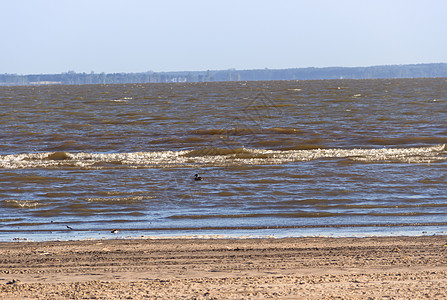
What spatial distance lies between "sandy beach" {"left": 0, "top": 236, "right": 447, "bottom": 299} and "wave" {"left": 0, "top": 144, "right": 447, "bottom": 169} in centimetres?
1113

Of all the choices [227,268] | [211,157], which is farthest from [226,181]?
[227,268]

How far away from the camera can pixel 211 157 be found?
74.9ft

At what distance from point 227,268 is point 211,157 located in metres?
15.4

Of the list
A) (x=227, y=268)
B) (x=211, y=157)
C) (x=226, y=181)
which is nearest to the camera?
(x=227, y=268)

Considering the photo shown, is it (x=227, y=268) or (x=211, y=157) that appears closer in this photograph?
(x=227, y=268)

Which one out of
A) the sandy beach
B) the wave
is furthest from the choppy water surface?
the sandy beach

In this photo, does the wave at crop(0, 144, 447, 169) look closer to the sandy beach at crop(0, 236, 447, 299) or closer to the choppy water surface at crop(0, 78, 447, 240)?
the choppy water surface at crop(0, 78, 447, 240)

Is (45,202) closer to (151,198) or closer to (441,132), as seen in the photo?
(151,198)

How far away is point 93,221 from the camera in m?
12.0

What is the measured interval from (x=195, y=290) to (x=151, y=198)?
26.1 feet

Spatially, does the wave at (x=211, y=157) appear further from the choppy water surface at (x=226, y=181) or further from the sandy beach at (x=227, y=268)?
the sandy beach at (x=227, y=268)

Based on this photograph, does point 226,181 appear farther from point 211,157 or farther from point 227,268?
point 227,268

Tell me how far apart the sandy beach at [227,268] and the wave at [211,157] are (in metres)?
11.1

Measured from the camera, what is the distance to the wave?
20.6 metres
